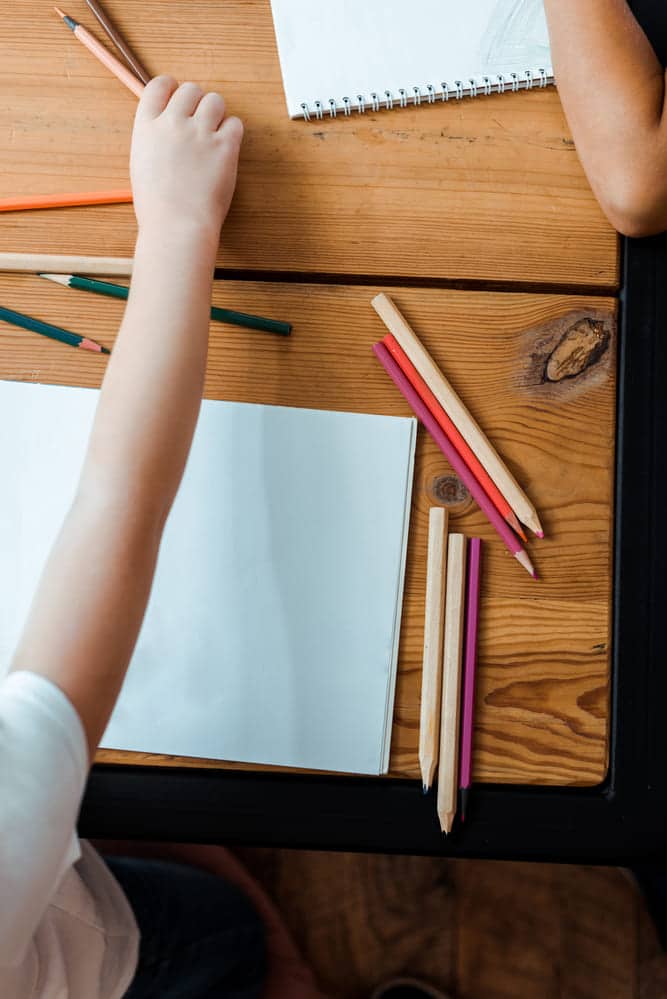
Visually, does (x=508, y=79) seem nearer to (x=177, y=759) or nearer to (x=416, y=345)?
(x=416, y=345)

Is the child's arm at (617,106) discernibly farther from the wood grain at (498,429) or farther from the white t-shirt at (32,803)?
the white t-shirt at (32,803)

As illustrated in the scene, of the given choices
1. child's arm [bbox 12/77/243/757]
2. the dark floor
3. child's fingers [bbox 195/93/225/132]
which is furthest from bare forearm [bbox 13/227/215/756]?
the dark floor

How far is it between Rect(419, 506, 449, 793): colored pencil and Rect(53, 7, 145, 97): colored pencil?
0.39m

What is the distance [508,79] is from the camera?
59 cm

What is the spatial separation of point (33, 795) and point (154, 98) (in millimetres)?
480

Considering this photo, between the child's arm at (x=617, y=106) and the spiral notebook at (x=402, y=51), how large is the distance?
0.04 metres

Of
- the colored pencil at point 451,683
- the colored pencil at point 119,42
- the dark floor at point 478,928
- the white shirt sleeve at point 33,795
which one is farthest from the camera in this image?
the dark floor at point 478,928

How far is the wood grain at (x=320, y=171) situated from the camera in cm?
57

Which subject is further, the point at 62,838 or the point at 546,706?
the point at 546,706

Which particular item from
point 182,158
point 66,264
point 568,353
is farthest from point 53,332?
point 568,353

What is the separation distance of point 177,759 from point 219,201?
385 mm

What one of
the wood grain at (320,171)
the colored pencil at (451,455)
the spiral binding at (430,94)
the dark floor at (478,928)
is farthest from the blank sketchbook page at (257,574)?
the dark floor at (478,928)

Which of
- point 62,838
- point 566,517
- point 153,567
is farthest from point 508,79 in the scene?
point 62,838

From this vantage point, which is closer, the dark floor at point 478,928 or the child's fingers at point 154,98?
the child's fingers at point 154,98
